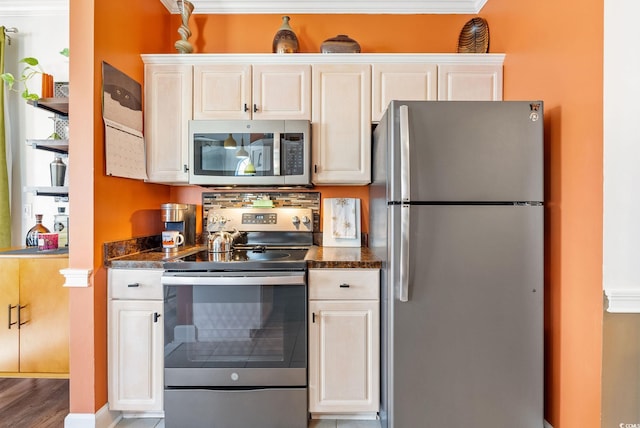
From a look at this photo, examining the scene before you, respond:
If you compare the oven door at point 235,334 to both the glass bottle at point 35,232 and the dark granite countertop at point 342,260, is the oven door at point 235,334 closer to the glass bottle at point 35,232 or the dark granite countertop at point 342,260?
the dark granite countertop at point 342,260

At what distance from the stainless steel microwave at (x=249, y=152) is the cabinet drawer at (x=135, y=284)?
25.1 inches

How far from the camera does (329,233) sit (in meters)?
2.48

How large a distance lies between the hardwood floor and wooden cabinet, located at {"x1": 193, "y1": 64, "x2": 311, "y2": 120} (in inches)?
77.0

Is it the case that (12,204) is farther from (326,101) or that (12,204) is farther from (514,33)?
(514,33)

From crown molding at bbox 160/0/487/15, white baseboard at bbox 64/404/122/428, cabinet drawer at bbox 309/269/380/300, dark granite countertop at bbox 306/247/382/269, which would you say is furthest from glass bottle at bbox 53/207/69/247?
cabinet drawer at bbox 309/269/380/300

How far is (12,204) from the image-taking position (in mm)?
2734

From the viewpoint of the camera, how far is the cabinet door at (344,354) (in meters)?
1.80

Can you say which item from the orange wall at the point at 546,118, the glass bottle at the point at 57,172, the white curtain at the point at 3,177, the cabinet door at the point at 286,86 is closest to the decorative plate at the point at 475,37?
the orange wall at the point at 546,118

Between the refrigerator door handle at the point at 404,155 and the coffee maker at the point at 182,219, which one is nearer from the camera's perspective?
the refrigerator door handle at the point at 404,155

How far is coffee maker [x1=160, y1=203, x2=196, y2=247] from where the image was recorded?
2.24 m

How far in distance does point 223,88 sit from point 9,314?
6.73 feet

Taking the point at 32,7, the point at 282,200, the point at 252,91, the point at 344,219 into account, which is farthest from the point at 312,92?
the point at 32,7

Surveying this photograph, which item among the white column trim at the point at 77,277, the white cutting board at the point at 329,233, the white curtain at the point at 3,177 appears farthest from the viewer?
the white curtain at the point at 3,177

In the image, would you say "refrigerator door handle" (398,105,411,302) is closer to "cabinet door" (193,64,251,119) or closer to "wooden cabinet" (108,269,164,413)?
"cabinet door" (193,64,251,119)
